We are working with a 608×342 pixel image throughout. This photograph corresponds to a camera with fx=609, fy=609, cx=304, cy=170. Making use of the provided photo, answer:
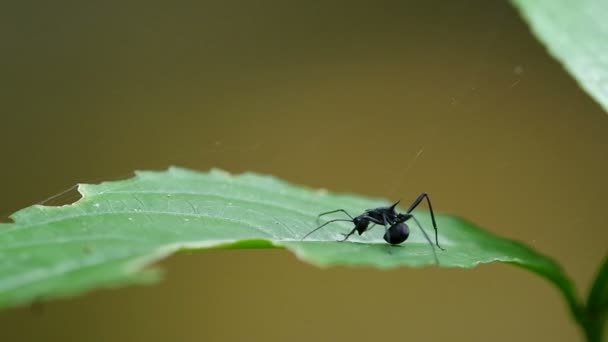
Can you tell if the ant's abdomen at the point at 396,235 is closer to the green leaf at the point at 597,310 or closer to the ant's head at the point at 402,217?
the ant's head at the point at 402,217

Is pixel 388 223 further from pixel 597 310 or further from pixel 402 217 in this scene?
pixel 597 310

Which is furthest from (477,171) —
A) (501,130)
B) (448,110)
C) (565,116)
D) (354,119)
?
(448,110)

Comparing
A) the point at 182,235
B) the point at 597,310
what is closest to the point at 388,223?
the point at 597,310

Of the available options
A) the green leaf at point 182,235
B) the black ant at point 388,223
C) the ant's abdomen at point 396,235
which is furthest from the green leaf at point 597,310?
the ant's abdomen at point 396,235

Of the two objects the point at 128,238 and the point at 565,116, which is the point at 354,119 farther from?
the point at 128,238

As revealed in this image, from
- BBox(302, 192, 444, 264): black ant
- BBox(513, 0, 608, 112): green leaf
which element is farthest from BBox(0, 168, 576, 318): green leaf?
BBox(513, 0, 608, 112): green leaf
